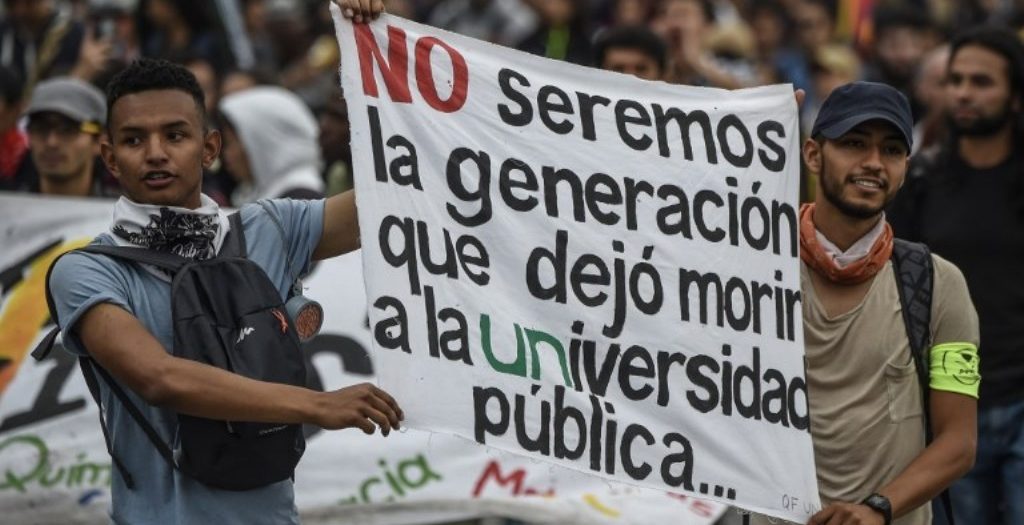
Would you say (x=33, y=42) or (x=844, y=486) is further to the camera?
(x=33, y=42)

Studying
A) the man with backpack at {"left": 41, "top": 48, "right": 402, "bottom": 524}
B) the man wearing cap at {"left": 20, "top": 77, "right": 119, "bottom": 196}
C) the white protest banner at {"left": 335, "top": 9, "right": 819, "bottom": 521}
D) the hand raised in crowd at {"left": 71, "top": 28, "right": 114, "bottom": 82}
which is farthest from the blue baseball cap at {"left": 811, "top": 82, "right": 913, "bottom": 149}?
the hand raised in crowd at {"left": 71, "top": 28, "right": 114, "bottom": 82}

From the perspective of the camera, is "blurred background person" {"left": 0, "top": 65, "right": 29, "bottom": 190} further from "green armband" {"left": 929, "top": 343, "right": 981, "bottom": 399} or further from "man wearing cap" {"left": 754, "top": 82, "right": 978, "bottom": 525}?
"green armband" {"left": 929, "top": 343, "right": 981, "bottom": 399}

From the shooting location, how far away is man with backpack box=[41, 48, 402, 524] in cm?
443

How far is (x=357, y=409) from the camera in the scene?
448cm

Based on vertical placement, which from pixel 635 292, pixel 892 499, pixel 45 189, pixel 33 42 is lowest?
pixel 33 42

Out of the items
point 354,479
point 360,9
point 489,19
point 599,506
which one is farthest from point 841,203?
point 489,19

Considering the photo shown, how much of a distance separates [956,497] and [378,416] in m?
2.79

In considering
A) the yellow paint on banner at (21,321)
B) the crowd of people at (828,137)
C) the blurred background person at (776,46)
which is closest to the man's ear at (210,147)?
the crowd of people at (828,137)

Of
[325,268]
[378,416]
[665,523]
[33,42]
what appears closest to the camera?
[378,416]

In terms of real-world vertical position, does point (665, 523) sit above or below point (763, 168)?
below

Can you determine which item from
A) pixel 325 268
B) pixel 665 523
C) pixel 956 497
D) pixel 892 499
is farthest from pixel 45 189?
pixel 892 499

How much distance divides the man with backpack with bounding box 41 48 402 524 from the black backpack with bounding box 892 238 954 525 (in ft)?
4.55

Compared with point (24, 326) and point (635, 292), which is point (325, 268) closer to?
point (24, 326)

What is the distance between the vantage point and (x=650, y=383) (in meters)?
4.96
